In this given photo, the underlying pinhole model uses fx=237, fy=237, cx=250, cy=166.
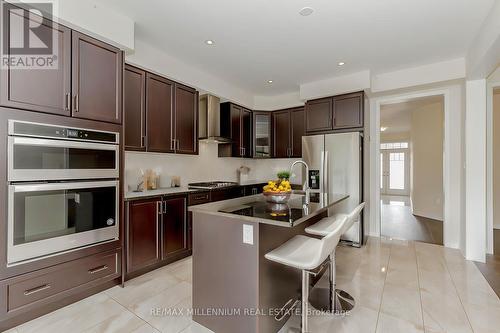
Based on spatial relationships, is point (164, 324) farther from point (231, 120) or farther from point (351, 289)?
point (231, 120)

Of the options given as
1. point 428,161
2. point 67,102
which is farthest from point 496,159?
point 67,102

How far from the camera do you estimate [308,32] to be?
2.65 meters

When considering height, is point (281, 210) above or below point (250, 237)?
above

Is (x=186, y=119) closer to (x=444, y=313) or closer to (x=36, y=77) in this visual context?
(x=36, y=77)

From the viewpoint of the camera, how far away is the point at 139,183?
324cm

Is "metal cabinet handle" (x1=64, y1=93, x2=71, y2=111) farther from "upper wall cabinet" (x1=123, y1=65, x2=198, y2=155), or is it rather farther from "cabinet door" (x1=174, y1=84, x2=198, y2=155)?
"cabinet door" (x1=174, y1=84, x2=198, y2=155)

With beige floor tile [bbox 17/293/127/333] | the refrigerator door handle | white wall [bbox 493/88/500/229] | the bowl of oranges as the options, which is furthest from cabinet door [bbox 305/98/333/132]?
beige floor tile [bbox 17/293/127/333]

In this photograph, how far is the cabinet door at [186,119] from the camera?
3363mm

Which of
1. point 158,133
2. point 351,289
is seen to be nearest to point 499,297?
point 351,289

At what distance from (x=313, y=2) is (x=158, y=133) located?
89.7 inches

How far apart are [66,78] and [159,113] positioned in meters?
1.14

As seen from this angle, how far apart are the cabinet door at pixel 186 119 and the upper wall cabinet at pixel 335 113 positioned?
2.00m

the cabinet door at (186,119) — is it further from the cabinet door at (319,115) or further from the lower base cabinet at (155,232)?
the cabinet door at (319,115)

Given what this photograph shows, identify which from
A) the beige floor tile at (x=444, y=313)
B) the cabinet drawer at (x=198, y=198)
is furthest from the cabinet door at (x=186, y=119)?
the beige floor tile at (x=444, y=313)
